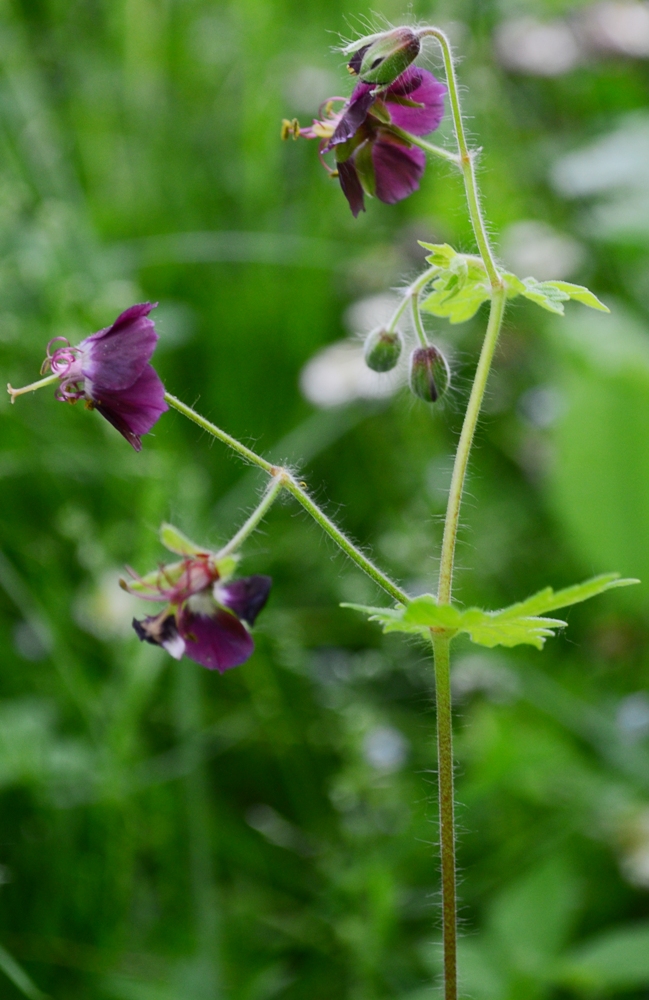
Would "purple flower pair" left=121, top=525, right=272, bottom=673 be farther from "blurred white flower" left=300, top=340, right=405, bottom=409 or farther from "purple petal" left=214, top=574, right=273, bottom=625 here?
"blurred white flower" left=300, top=340, right=405, bottom=409

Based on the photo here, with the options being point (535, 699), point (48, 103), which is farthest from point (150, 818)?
point (48, 103)

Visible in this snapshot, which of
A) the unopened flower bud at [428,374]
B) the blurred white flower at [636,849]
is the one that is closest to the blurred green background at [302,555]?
the blurred white flower at [636,849]

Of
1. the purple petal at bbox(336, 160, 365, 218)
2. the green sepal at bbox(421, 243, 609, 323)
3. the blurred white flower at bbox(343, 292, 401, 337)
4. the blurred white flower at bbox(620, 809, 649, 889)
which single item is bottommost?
the blurred white flower at bbox(620, 809, 649, 889)

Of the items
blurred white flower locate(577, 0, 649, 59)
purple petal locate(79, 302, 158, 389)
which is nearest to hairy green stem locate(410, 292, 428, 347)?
purple petal locate(79, 302, 158, 389)

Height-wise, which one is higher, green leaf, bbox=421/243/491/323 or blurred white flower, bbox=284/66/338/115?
blurred white flower, bbox=284/66/338/115

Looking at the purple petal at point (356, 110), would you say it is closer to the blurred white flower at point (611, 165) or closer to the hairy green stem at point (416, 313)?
the hairy green stem at point (416, 313)

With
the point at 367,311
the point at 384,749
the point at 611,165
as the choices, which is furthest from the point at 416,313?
the point at 611,165

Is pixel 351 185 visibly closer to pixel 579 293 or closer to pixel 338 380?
pixel 579 293
